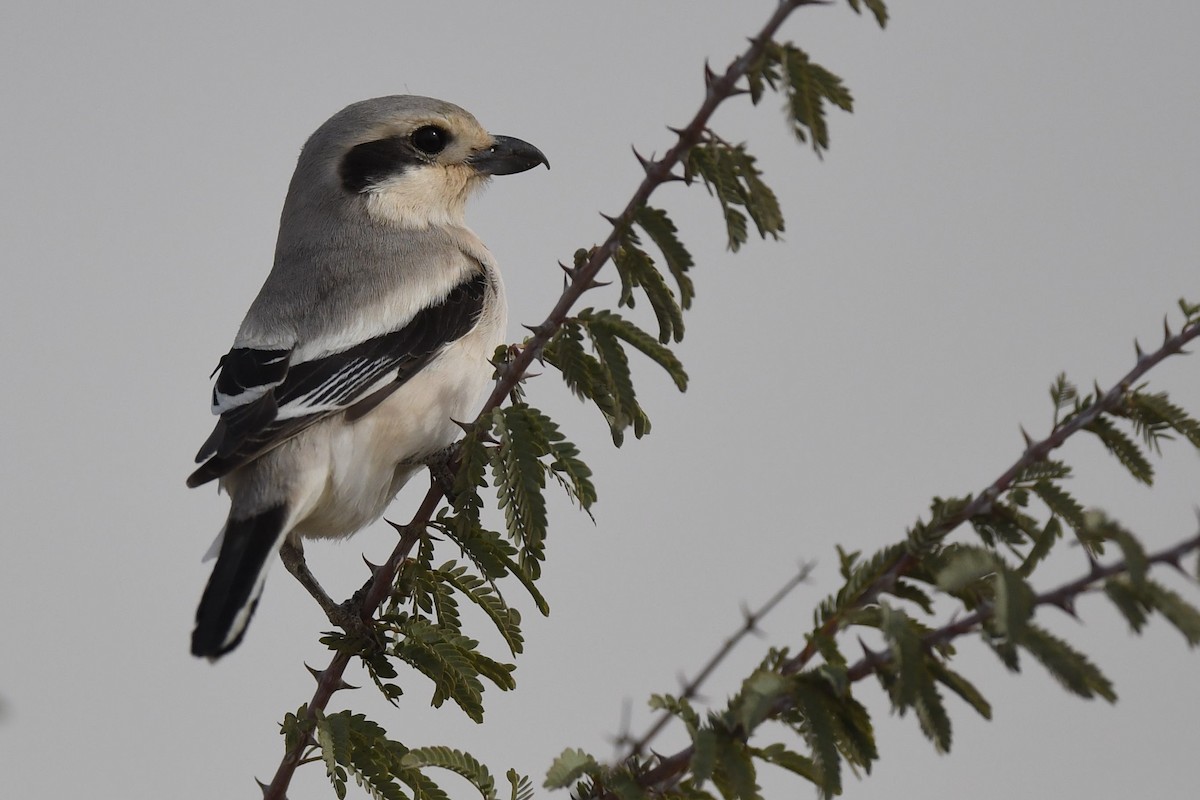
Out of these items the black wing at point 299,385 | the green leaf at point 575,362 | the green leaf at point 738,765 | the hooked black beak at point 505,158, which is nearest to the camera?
the green leaf at point 738,765

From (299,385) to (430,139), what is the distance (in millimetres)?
1481

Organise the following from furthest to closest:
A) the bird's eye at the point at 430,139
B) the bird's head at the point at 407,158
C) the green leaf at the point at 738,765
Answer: the bird's eye at the point at 430,139 → the bird's head at the point at 407,158 → the green leaf at the point at 738,765

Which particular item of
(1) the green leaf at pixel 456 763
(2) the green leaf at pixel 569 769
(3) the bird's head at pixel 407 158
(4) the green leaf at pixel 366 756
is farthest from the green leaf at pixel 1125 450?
(3) the bird's head at pixel 407 158

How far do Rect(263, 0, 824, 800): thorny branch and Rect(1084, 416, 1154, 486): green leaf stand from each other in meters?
0.78

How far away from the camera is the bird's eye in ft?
15.1

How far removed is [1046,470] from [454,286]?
2483mm

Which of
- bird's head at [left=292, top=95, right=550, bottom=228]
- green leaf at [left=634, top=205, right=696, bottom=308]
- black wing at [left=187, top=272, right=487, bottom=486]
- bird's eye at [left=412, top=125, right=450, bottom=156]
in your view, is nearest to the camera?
green leaf at [left=634, top=205, right=696, bottom=308]

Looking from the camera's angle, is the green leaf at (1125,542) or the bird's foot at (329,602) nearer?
the green leaf at (1125,542)

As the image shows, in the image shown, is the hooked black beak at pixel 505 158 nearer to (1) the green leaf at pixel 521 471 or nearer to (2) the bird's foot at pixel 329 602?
(2) the bird's foot at pixel 329 602

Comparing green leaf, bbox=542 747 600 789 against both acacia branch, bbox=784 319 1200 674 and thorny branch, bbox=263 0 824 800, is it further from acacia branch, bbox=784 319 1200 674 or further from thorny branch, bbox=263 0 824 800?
thorny branch, bbox=263 0 824 800

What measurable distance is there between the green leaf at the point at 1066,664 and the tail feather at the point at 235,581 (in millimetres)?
1808

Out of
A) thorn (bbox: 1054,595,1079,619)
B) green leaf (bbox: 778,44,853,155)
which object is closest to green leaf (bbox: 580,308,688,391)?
green leaf (bbox: 778,44,853,155)

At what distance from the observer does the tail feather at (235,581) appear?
2.80m

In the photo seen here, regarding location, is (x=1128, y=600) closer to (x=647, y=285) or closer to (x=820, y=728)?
(x=820, y=728)
